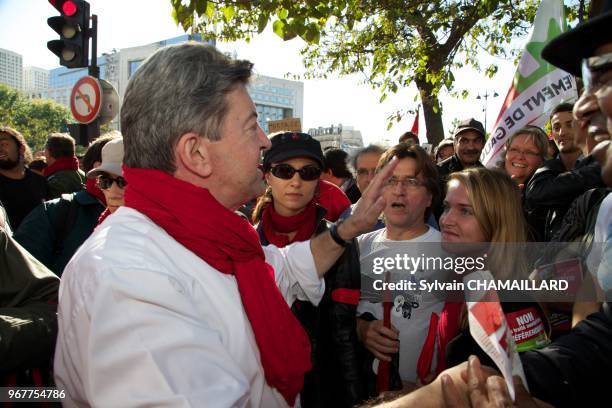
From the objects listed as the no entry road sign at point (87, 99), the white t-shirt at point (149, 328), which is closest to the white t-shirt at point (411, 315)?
the white t-shirt at point (149, 328)

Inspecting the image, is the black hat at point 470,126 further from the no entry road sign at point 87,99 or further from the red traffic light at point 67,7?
the red traffic light at point 67,7

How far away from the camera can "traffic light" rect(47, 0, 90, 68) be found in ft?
19.5

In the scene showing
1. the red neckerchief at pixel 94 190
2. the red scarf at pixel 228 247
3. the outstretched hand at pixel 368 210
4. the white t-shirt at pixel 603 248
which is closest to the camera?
the red scarf at pixel 228 247

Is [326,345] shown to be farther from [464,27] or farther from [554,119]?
[464,27]

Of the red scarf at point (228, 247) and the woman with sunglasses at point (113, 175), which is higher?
the woman with sunglasses at point (113, 175)

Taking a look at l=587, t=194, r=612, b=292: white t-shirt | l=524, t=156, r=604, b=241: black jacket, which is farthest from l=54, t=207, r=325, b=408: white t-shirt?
l=524, t=156, r=604, b=241: black jacket

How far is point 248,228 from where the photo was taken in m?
1.81

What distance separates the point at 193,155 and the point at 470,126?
166 inches

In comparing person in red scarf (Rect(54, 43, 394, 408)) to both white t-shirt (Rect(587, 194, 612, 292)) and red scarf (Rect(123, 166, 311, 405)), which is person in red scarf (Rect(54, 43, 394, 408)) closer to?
red scarf (Rect(123, 166, 311, 405))

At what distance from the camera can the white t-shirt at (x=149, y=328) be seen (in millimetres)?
1276

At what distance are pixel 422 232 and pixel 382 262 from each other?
36 centimetres

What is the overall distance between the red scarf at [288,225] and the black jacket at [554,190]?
1417 millimetres

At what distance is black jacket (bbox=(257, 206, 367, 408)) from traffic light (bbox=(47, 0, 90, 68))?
15.8 feet

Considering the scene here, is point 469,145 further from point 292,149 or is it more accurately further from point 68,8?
point 68,8
